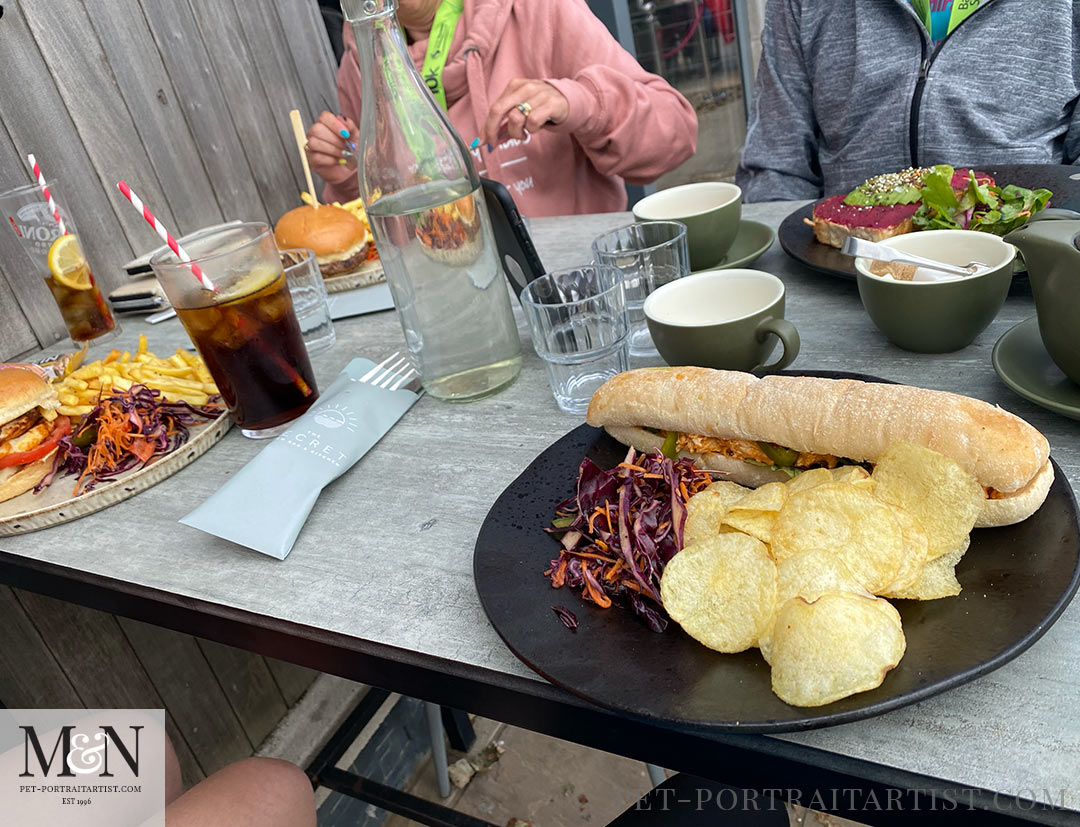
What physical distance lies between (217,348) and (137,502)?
259 mm

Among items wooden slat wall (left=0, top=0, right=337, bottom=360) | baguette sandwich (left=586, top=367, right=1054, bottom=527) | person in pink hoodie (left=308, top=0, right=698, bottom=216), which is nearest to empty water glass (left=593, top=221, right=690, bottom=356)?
baguette sandwich (left=586, top=367, right=1054, bottom=527)

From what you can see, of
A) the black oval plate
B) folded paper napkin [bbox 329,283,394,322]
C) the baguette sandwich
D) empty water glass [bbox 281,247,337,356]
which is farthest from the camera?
folded paper napkin [bbox 329,283,394,322]

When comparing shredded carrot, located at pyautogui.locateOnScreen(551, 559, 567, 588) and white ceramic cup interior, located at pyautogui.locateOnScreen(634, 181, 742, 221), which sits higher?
white ceramic cup interior, located at pyautogui.locateOnScreen(634, 181, 742, 221)

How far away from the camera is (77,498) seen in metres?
1.13

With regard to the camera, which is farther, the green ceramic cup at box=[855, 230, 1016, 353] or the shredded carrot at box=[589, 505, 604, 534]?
the green ceramic cup at box=[855, 230, 1016, 353]

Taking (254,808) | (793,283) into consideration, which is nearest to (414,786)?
(254,808)

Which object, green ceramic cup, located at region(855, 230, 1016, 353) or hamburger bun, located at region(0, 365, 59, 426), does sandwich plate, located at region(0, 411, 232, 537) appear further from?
green ceramic cup, located at region(855, 230, 1016, 353)

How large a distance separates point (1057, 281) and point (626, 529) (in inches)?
20.5

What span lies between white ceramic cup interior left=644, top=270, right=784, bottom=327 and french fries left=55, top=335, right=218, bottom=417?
0.77 meters

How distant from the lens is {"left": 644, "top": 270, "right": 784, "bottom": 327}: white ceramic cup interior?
1.10m

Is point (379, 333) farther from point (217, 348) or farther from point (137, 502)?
point (137, 502)

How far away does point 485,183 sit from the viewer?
1222mm

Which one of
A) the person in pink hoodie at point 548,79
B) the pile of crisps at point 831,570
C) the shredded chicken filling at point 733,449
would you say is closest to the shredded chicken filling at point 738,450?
the shredded chicken filling at point 733,449

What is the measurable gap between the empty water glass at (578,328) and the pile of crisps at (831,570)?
1.47ft
